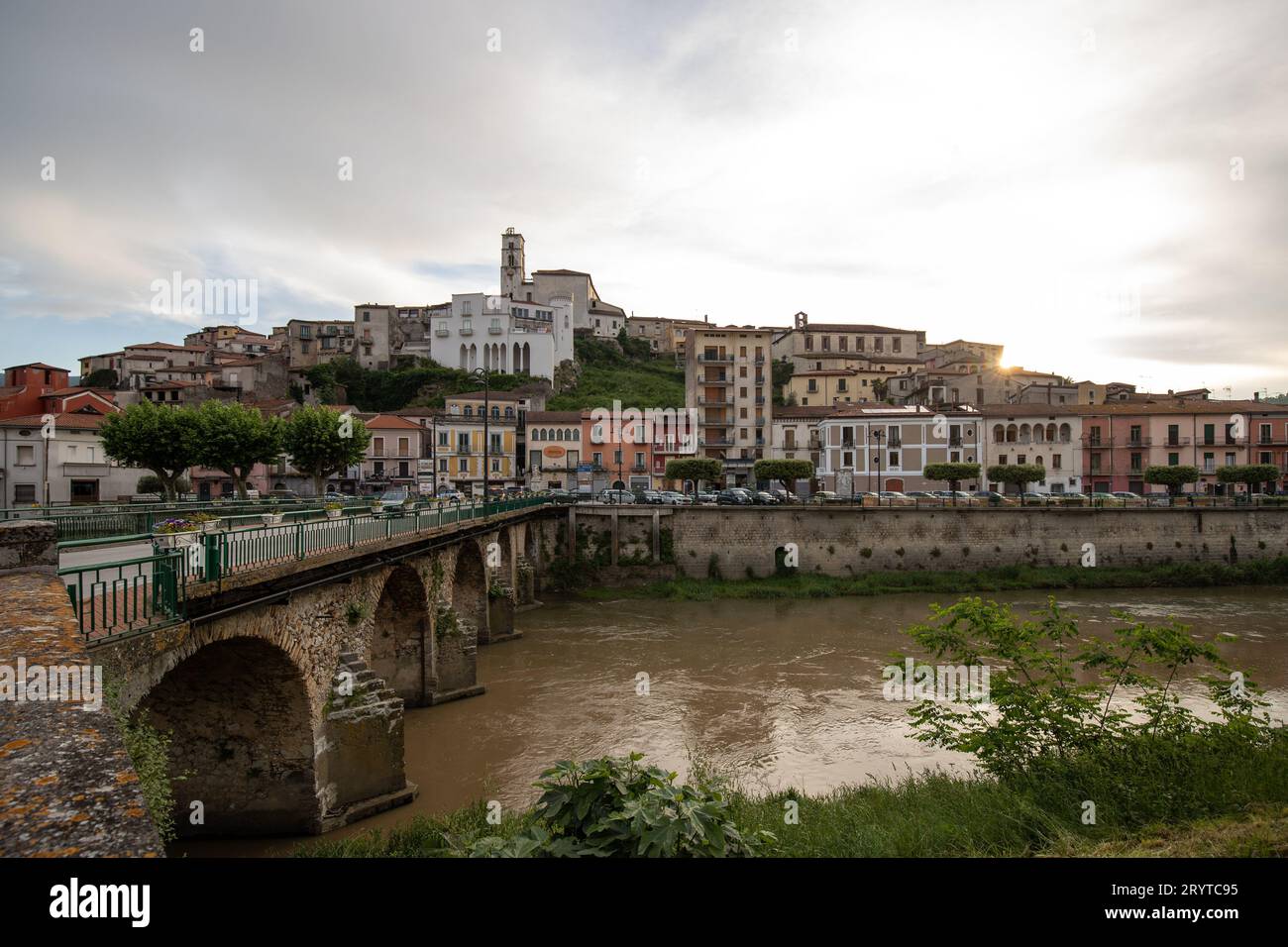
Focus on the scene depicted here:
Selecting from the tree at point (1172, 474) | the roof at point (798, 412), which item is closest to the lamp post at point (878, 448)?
Answer: the roof at point (798, 412)

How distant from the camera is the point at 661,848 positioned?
15.1 ft

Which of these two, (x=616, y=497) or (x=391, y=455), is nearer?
(x=616, y=497)

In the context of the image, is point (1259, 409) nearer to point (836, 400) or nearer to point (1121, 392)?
point (1121, 392)

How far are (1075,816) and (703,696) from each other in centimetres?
1403

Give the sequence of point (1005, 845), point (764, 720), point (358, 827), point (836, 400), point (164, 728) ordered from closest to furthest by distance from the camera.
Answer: point (1005, 845)
point (164, 728)
point (358, 827)
point (764, 720)
point (836, 400)

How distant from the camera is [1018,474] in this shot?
54.8 metres

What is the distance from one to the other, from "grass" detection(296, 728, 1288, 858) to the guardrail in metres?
4.08

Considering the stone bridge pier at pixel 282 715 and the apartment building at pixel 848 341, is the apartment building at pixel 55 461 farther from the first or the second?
the apartment building at pixel 848 341

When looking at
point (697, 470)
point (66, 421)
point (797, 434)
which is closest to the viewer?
point (66, 421)

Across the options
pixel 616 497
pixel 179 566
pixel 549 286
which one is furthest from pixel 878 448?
pixel 549 286

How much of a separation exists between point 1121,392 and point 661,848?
95.6 meters

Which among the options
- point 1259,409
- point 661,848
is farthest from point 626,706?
point 1259,409

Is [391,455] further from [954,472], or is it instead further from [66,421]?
[954,472]

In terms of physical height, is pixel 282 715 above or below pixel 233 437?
below
